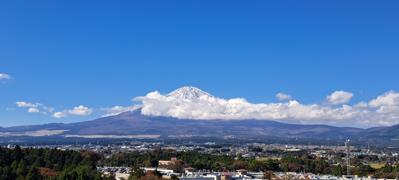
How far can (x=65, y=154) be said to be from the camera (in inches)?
2763

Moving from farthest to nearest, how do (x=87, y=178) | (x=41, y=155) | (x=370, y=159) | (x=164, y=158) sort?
(x=370, y=159), (x=164, y=158), (x=41, y=155), (x=87, y=178)

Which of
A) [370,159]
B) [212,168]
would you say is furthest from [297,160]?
[370,159]

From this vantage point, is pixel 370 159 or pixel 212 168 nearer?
pixel 212 168

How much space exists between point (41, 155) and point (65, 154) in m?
3.09

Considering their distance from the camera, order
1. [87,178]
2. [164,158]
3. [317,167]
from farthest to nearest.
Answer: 1. [164,158]
2. [317,167]
3. [87,178]

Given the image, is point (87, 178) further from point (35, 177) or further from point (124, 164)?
point (124, 164)

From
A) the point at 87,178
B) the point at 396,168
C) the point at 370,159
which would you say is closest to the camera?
the point at 87,178

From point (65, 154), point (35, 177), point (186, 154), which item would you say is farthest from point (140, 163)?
point (35, 177)

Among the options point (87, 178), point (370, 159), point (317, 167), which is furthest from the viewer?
point (370, 159)

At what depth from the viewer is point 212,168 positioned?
261ft

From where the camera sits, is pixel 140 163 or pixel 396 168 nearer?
pixel 396 168

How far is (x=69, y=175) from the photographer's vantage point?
4531 cm

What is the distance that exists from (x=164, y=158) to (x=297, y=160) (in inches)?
725

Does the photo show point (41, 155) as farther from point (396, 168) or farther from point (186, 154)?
point (396, 168)
